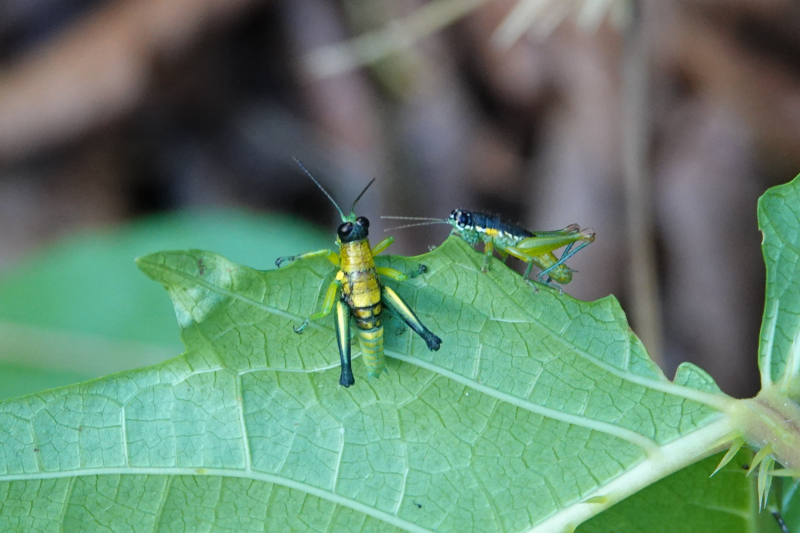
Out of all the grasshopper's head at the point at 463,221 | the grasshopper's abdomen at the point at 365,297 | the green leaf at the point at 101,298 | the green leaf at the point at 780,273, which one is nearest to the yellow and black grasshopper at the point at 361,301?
the grasshopper's abdomen at the point at 365,297

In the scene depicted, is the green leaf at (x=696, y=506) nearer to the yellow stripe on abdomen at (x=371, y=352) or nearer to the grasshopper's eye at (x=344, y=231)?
the yellow stripe on abdomen at (x=371, y=352)

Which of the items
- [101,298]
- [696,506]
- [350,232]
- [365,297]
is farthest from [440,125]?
[696,506]

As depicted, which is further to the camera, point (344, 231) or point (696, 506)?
point (344, 231)

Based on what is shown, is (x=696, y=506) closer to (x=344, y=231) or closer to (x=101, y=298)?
(x=344, y=231)

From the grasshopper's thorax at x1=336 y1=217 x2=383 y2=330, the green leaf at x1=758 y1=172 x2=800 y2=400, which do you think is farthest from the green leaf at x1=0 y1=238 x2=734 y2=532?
the green leaf at x1=758 y1=172 x2=800 y2=400

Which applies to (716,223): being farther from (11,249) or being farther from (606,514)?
(11,249)

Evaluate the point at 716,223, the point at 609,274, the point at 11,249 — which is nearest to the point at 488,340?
the point at 609,274

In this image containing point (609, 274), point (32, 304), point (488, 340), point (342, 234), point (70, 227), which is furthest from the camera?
point (70, 227)
